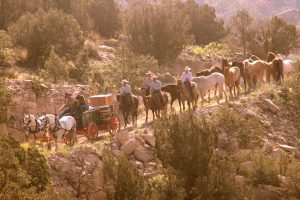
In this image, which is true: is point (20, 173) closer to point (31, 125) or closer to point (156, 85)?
point (31, 125)

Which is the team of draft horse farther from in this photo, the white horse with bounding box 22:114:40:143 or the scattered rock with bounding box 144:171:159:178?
the scattered rock with bounding box 144:171:159:178

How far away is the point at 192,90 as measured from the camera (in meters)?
A: 19.8

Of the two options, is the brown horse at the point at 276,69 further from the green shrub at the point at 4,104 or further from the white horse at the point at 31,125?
the green shrub at the point at 4,104

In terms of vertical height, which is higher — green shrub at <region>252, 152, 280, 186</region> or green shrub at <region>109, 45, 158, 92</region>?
Result: green shrub at <region>109, 45, 158, 92</region>

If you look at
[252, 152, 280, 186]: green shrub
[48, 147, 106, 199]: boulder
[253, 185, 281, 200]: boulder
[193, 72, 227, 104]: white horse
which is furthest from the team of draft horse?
[253, 185, 281, 200]: boulder

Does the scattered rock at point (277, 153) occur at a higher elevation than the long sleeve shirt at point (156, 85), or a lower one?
lower

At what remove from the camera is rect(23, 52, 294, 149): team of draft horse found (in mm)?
16281

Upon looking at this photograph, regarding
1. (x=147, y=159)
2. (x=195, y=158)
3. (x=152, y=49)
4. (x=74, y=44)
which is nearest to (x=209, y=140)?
(x=195, y=158)

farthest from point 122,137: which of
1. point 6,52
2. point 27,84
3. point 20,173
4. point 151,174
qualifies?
point 6,52

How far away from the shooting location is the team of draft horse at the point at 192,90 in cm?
1628

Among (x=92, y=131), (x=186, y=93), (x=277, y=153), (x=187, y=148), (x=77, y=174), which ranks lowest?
(x=277, y=153)

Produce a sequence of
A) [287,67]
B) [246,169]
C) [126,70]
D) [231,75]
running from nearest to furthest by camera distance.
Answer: [246,169], [231,75], [287,67], [126,70]

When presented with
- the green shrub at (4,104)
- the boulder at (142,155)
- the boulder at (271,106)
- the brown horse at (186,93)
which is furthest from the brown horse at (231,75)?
the green shrub at (4,104)

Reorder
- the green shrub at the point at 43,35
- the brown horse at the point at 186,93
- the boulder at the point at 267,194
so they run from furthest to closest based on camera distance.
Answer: the green shrub at the point at 43,35, the brown horse at the point at 186,93, the boulder at the point at 267,194
